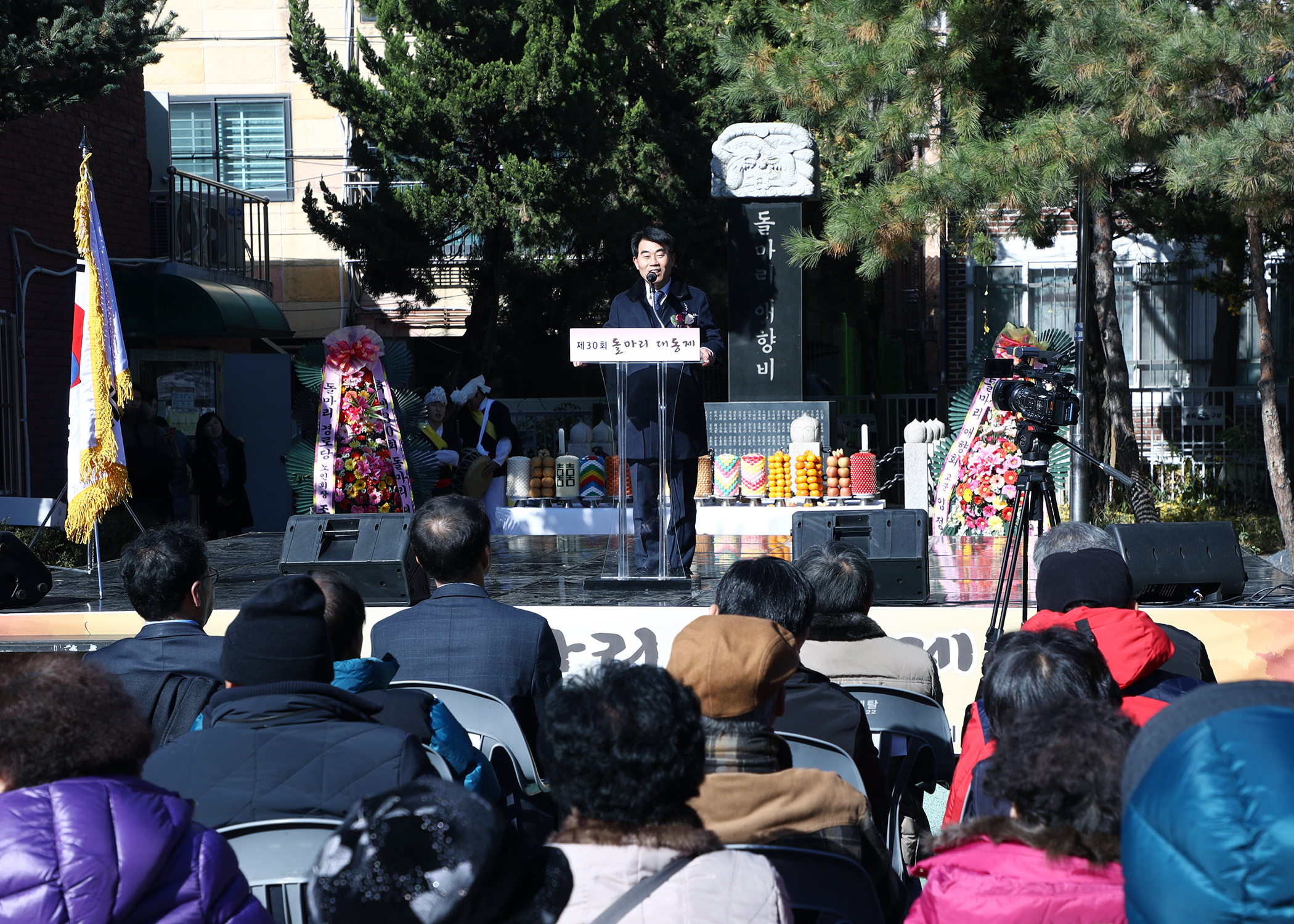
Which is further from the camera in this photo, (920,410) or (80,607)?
(920,410)

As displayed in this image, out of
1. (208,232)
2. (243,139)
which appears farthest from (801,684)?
(243,139)

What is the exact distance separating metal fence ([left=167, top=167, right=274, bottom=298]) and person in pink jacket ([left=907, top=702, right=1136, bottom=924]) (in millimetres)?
12587

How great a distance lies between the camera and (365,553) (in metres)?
5.47

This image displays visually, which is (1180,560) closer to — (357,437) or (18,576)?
(357,437)

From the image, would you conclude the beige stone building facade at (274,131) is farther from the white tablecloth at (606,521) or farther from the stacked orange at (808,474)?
the stacked orange at (808,474)

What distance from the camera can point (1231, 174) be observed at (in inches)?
248

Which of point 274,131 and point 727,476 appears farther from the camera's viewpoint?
point 274,131

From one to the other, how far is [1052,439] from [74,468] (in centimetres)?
426

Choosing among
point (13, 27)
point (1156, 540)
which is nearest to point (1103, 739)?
point (1156, 540)

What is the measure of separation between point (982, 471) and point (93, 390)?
5.30 m

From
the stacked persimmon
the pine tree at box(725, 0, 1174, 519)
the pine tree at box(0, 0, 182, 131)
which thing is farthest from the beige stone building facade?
the pine tree at box(0, 0, 182, 131)

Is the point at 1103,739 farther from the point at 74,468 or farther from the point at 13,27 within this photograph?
the point at 13,27

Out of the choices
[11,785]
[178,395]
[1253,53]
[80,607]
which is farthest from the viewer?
[178,395]

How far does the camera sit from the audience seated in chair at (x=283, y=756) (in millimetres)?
2025
